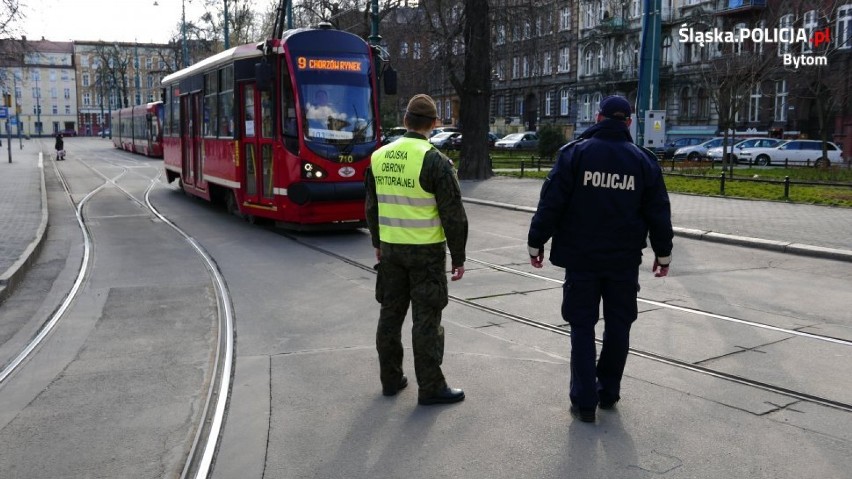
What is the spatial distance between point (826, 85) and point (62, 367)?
34678 mm

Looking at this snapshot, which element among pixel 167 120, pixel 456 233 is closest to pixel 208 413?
pixel 456 233

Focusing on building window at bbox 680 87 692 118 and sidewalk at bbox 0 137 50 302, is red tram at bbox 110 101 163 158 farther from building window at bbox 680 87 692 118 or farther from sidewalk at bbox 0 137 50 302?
building window at bbox 680 87 692 118

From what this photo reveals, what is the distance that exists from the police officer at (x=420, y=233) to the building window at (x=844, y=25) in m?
35.2

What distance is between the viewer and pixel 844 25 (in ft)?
120

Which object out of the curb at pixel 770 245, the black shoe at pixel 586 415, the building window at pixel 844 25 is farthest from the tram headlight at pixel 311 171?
the building window at pixel 844 25

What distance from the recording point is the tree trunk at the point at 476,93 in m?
24.7

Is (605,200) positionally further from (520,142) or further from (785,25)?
(520,142)

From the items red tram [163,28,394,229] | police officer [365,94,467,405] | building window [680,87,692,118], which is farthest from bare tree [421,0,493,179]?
building window [680,87,692,118]

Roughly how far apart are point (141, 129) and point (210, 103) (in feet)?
115

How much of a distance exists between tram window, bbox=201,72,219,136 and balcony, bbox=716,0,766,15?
1395 inches

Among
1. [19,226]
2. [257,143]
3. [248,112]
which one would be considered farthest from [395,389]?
[19,226]

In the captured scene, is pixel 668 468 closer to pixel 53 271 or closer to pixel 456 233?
pixel 456 233

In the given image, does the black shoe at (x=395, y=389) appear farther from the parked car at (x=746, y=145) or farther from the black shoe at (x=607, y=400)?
the parked car at (x=746, y=145)

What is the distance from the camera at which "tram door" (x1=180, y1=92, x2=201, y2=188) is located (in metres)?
17.4
